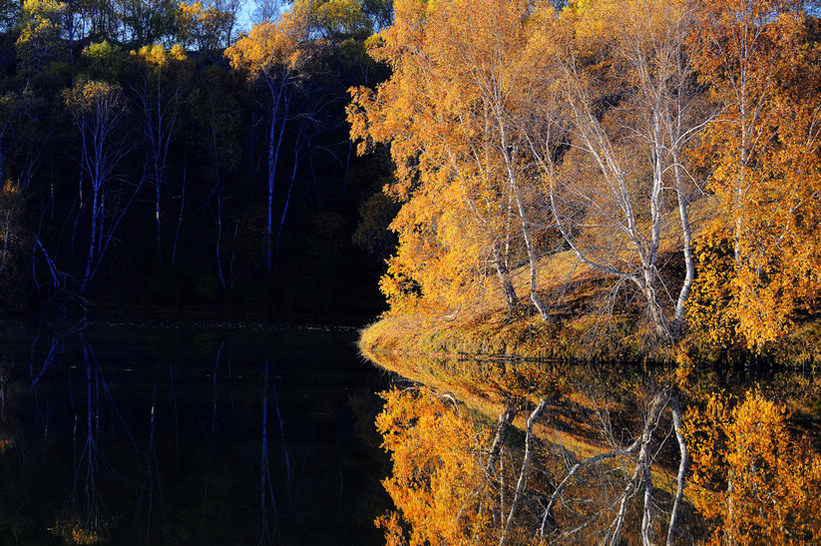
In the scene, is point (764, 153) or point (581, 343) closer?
point (764, 153)

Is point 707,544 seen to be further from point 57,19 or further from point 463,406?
point 57,19

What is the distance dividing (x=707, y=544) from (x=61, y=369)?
15273 mm

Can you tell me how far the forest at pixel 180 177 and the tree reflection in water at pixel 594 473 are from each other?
2446cm

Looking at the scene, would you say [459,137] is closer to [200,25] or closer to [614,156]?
[614,156]

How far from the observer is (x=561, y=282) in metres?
23.7

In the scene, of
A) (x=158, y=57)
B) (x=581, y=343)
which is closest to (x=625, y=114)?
(x=581, y=343)

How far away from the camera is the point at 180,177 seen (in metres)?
43.8

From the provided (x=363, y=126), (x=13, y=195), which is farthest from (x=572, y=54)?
(x=13, y=195)

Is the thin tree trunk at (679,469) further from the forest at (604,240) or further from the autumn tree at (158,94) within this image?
the autumn tree at (158,94)

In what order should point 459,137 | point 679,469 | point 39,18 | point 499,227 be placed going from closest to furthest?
point 679,469
point 499,227
point 459,137
point 39,18

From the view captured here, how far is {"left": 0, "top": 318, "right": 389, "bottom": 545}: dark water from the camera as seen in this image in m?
7.43

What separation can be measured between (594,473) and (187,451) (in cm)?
509

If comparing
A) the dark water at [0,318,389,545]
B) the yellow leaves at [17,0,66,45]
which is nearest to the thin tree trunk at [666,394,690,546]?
the dark water at [0,318,389,545]

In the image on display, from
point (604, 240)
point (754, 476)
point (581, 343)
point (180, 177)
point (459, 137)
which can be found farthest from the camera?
point (180, 177)
